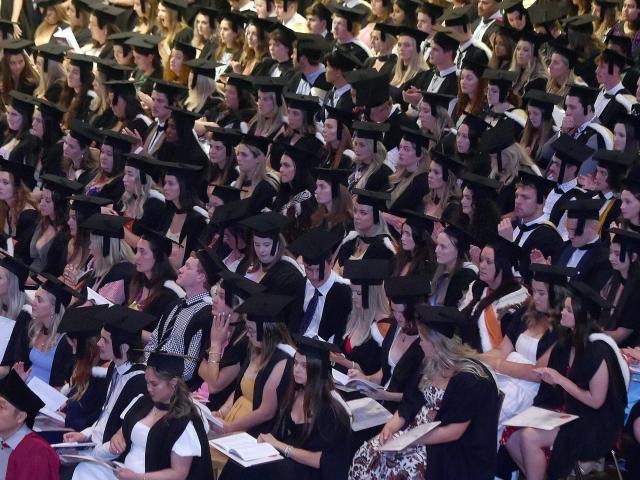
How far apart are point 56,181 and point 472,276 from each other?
3624mm

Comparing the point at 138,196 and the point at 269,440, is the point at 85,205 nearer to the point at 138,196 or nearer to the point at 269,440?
the point at 138,196

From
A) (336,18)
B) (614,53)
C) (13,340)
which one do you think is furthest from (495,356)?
(336,18)

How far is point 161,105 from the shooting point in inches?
505

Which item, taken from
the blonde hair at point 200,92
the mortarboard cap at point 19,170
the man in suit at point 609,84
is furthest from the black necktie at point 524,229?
the blonde hair at point 200,92

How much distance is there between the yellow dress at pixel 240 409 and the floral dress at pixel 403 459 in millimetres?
766

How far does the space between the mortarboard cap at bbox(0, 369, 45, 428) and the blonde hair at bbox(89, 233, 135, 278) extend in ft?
8.10

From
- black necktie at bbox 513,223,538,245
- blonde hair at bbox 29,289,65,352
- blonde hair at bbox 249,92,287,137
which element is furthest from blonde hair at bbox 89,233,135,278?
black necktie at bbox 513,223,538,245

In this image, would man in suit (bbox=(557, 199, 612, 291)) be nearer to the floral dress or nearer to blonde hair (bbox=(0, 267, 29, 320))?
the floral dress

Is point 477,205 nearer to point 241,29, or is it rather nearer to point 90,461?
point 90,461

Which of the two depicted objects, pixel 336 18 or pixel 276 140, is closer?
pixel 276 140

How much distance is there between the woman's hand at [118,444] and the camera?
307 inches

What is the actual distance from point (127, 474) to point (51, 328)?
2.06m

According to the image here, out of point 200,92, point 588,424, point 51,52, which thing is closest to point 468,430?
point 588,424

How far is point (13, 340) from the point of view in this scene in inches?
375
